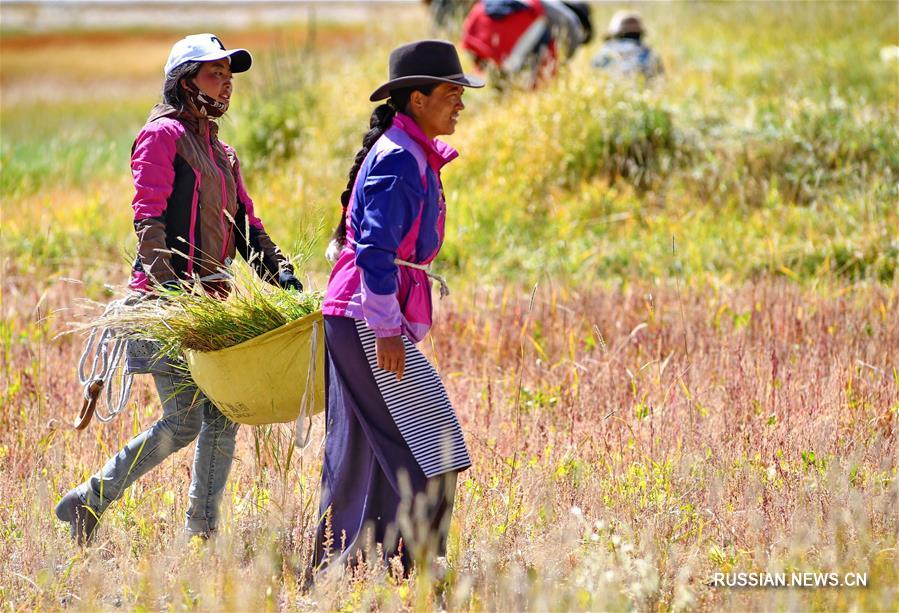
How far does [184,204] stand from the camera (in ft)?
12.5

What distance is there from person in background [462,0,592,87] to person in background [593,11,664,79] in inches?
15.0

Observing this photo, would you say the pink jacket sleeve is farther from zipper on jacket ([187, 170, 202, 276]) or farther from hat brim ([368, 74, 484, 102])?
hat brim ([368, 74, 484, 102])

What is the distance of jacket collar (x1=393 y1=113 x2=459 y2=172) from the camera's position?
3.50 meters

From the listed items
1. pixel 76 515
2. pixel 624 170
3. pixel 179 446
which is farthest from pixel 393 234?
pixel 624 170

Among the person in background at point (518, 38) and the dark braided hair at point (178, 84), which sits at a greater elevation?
the person in background at point (518, 38)

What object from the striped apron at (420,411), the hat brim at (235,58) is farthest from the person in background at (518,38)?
the striped apron at (420,411)

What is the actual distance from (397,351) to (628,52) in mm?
7668

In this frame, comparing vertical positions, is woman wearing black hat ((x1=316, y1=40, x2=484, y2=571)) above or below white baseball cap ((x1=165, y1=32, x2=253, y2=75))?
below

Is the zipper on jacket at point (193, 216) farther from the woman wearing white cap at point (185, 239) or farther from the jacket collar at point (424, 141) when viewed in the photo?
the jacket collar at point (424, 141)

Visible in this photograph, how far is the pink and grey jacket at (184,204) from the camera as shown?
3.70 meters

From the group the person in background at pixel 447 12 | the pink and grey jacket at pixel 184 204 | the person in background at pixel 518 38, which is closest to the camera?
the pink and grey jacket at pixel 184 204

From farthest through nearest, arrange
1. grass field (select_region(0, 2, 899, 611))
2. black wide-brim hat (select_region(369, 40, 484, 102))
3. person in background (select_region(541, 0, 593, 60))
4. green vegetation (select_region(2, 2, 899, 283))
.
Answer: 1. person in background (select_region(541, 0, 593, 60))
2. green vegetation (select_region(2, 2, 899, 283))
3. grass field (select_region(0, 2, 899, 611))
4. black wide-brim hat (select_region(369, 40, 484, 102))

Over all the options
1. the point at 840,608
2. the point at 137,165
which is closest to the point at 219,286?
the point at 137,165

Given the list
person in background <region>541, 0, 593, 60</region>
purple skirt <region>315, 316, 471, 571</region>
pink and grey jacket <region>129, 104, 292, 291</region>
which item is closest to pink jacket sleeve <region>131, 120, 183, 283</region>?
pink and grey jacket <region>129, 104, 292, 291</region>
